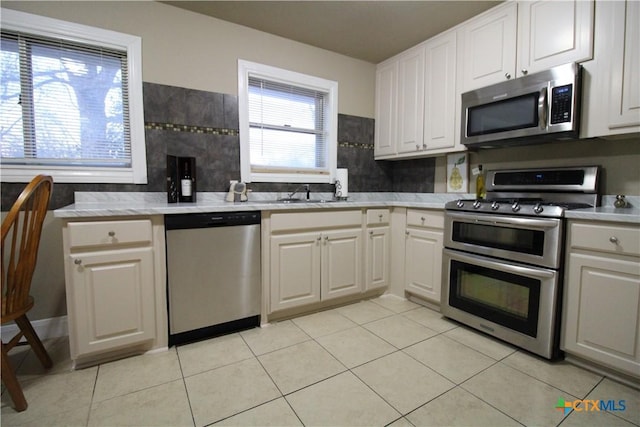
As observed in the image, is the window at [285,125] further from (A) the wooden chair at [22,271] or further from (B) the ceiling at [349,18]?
(A) the wooden chair at [22,271]

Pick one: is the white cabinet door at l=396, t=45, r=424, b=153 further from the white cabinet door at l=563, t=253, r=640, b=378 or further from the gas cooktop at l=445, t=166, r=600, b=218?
the white cabinet door at l=563, t=253, r=640, b=378

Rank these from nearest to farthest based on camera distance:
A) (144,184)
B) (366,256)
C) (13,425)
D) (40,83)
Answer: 1. (13,425)
2. (40,83)
3. (144,184)
4. (366,256)

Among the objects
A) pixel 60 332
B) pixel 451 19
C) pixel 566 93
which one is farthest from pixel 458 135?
pixel 60 332

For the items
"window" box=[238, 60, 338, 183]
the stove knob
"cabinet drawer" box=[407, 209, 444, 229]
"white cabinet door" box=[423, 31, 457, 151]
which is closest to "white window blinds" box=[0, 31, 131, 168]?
"window" box=[238, 60, 338, 183]

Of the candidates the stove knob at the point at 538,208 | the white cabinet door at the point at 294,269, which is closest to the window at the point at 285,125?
the white cabinet door at the point at 294,269

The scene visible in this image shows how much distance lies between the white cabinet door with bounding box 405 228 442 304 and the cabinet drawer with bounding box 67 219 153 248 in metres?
2.02

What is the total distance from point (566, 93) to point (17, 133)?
3434mm

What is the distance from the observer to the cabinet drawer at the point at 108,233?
1586 millimetres

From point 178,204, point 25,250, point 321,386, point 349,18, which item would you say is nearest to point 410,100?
point 349,18

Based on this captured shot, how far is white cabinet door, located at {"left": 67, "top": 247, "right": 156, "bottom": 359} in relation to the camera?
1620mm

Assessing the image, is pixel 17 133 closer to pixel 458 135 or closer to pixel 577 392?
pixel 458 135

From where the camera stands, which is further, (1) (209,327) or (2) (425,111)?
(2) (425,111)

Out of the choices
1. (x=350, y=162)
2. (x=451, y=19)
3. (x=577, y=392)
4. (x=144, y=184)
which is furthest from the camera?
(x=350, y=162)

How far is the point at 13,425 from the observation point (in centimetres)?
126
